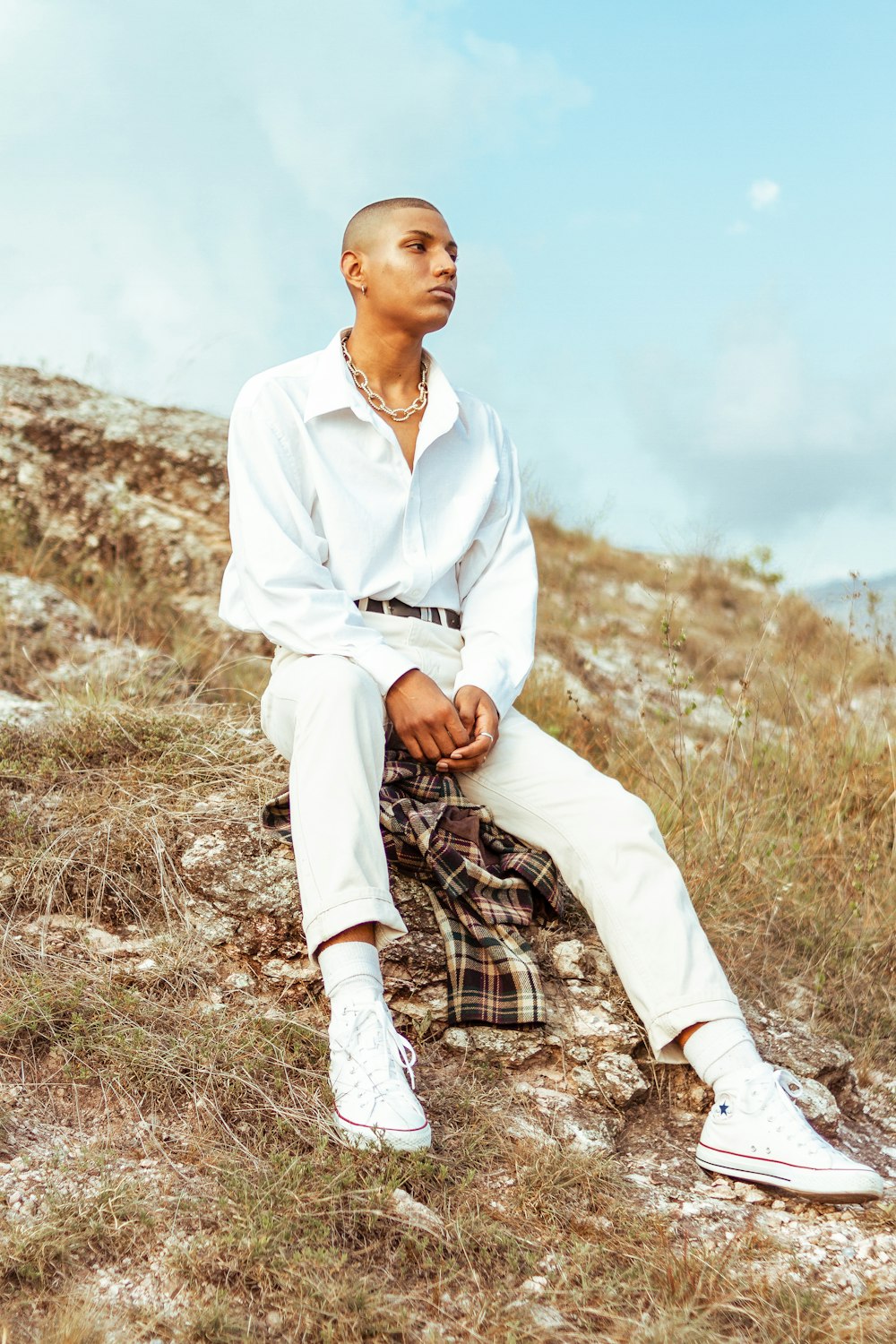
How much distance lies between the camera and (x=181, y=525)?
6.28m

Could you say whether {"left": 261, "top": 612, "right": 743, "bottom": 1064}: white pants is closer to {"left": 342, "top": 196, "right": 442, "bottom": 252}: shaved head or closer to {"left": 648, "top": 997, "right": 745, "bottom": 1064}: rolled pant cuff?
{"left": 648, "top": 997, "right": 745, "bottom": 1064}: rolled pant cuff

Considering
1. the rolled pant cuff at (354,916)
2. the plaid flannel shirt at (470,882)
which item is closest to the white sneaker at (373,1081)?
the rolled pant cuff at (354,916)

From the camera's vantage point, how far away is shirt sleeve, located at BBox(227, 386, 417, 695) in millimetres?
2793

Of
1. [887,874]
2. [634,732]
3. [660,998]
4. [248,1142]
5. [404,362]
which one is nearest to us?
[248,1142]

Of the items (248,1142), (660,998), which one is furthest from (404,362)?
(248,1142)

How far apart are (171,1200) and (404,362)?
2302 mm

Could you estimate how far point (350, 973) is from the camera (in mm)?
2363

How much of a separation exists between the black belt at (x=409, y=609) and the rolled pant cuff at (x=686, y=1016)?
126 cm

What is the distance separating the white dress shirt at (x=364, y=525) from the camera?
2854 mm

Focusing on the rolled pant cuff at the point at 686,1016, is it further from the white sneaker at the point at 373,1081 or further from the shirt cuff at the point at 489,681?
the shirt cuff at the point at 489,681

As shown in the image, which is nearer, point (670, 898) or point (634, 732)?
point (670, 898)

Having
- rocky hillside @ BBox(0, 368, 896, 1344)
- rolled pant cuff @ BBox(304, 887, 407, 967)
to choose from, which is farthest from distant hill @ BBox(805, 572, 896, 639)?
rolled pant cuff @ BBox(304, 887, 407, 967)

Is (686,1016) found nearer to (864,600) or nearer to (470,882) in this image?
(470,882)

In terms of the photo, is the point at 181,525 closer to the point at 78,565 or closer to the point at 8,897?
the point at 78,565
